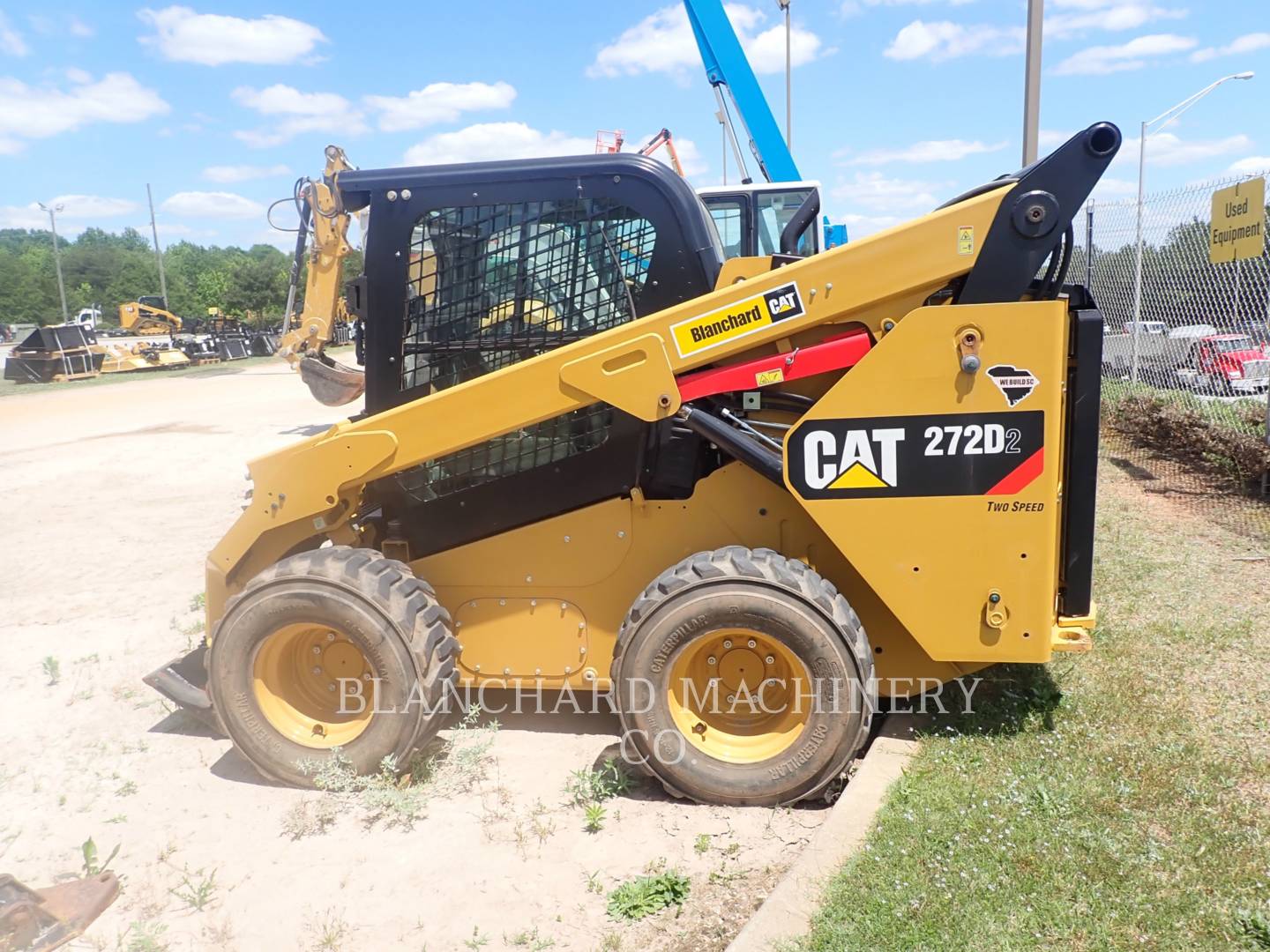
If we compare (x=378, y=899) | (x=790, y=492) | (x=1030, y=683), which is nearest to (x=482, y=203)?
(x=790, y=492)

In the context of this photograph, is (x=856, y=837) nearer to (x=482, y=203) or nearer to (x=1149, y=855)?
(x=1149, y=855)

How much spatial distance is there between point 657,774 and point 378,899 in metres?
1.09

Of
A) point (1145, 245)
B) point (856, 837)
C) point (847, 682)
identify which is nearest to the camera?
point (856, 837)

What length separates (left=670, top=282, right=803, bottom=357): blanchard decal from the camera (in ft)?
Answer: 11.3

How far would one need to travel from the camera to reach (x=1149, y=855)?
2865 millimetres

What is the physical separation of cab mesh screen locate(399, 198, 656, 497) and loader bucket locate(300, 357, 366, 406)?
7778mm

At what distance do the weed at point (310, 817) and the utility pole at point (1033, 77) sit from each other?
658 centimetres

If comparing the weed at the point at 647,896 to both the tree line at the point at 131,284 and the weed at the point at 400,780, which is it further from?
the tree line at the point at 131,284

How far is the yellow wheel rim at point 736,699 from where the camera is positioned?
11.9 feet

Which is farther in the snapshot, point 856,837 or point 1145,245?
point 1145,245

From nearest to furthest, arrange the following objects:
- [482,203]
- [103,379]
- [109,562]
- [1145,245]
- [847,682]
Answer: [847,682] → [482,203] → [109,562] → [1145,245] → [103,379]

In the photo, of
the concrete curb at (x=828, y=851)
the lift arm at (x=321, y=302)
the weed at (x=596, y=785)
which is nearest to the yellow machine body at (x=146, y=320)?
the lift arm at (x=321, y=302)

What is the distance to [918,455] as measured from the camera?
11.2 ft

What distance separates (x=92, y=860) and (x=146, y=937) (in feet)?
1.87
